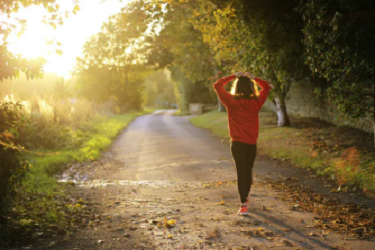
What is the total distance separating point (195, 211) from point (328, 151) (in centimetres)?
660

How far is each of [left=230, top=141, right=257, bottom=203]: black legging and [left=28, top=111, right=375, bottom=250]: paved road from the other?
41cm

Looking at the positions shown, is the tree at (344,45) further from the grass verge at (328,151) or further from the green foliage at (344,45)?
the grass verge at (328,151)

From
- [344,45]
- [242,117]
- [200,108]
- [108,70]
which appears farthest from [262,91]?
[108,70]

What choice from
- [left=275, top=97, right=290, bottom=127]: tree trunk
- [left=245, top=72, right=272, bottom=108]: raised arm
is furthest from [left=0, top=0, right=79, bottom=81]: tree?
[left=275, top=97, right=290, bottom=127]: tree trunk

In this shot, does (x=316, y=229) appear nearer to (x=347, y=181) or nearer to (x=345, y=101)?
(x=347, y=181)

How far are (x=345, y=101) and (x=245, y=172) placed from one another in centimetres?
561

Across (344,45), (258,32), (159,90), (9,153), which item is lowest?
(9,153)

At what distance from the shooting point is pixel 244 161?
6.55m

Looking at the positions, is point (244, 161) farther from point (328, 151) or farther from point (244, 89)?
point (328, 151)

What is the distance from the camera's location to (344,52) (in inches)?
407

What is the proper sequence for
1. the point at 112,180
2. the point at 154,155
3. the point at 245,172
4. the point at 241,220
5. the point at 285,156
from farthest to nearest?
the point at 154,155 < the point at 285,156 < the point at 112,180 < the point at 245,172 < the point at 241,220

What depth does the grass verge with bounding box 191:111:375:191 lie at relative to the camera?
29.7 ft

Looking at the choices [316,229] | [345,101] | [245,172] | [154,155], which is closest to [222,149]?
[154,155]

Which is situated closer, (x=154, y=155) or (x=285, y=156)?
(x=285, y=156)
